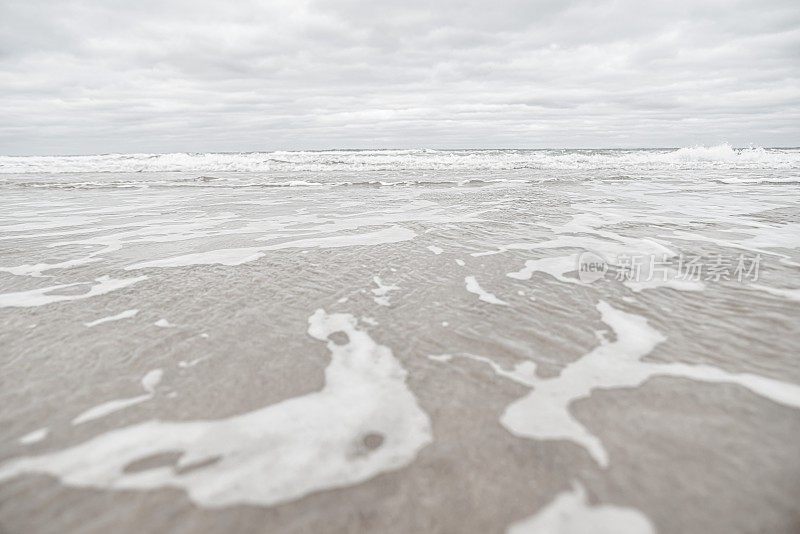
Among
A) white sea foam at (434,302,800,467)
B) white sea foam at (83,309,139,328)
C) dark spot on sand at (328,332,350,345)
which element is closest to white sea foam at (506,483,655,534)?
white sea foam at (434,302,800,467)

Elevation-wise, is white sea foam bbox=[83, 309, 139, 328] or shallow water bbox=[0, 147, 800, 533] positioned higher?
white sea foam bbox=[83, 309, 139, 328]

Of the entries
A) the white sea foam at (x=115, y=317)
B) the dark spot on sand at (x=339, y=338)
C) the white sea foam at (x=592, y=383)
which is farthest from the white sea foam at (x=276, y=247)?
the white sea foam at (x=592, y=383)

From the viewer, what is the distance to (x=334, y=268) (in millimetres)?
5152

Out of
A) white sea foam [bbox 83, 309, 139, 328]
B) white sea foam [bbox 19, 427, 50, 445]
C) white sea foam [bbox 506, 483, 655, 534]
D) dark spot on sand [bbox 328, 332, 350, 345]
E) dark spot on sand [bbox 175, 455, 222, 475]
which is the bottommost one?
white sea foam [bbox 506, 483, 655, 534]

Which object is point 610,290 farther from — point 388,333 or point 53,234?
point 53,234

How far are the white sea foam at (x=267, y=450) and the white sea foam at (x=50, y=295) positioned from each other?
8.44ft

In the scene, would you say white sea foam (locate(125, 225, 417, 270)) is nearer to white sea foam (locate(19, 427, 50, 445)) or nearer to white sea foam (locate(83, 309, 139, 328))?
white sea foam (locate(83, 309, 139, 328))

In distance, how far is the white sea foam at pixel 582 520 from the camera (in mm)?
1732

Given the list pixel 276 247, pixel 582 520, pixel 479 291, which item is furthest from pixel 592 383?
pixel 276 247

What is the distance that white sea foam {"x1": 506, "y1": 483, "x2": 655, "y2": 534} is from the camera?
1.73 meters

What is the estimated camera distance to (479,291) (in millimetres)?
4293

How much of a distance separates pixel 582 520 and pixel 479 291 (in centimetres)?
263

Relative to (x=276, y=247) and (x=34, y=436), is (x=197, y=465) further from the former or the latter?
(x=276, y=247)

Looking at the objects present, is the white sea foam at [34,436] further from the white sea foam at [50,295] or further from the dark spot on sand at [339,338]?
the white sea foam at [50,295]
